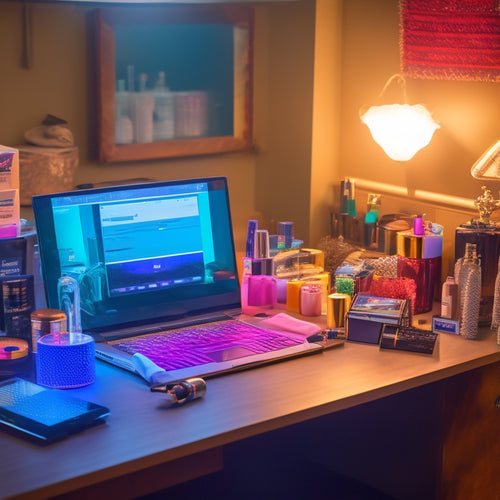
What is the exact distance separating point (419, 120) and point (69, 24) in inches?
43.3

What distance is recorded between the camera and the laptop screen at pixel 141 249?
1938 millimetres

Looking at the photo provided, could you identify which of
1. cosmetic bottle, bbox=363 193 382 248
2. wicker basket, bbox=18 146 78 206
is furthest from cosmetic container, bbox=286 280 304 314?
wicker basket, bbox=18 146 78 206

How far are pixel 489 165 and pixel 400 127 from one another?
0.38 metres

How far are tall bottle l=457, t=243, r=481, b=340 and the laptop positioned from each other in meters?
0.37

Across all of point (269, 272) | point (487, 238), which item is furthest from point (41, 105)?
point (487, 238)

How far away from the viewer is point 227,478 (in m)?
2.64

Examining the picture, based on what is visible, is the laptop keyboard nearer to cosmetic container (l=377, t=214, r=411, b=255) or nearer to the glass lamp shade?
cosmetic container (l=377, t=214, r=411, b=255)

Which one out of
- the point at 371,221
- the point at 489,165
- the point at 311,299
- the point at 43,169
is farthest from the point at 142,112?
Answer: the point at 489,165

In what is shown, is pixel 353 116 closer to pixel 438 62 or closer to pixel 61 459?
pixel 438 62

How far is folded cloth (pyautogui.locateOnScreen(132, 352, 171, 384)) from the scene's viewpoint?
1730 millimetres

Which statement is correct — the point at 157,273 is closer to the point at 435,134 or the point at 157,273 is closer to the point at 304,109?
the point at 435,134

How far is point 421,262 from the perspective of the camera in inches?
88.0

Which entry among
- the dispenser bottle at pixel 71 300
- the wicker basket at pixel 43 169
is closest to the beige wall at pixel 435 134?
the wicker basket at pixel 43 169

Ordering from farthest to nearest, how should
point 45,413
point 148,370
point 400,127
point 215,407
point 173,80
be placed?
point 173,80
point 400,127
point 148,370
point 215,407
point 45,413
